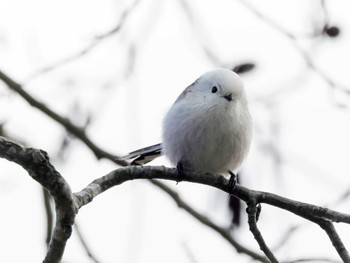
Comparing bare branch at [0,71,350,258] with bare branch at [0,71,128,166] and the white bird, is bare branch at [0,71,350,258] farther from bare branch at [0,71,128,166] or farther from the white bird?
bare branch at [0,71,128,166]

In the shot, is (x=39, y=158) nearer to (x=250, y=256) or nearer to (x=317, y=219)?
(x=317, y=219)

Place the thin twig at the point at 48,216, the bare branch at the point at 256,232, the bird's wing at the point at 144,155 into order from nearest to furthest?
1. the bare branch at the point at 256,232
2. the thin twig at the point at 48,216
3. the bird's wing at the point at 144,155

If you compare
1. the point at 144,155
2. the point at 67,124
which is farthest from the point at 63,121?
the point at 144,155

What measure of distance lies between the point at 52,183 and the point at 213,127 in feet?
3.76

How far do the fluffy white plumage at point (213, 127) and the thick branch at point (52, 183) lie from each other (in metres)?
1.06

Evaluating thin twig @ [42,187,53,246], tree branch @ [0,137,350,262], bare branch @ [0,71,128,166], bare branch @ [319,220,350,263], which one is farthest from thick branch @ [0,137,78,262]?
bare branch @ [0,71,128,166]

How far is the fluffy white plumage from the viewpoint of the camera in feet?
8.74

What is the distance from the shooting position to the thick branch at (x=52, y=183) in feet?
5.08

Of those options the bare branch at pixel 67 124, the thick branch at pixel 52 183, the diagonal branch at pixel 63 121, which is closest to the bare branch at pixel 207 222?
the diagonal branch at pixel 63 121

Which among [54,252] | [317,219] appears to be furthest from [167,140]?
[54,252]

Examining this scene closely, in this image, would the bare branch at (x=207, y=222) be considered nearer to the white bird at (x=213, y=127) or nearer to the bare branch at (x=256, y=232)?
the white bird at (x=213, y=127)

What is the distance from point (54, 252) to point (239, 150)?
1224 mm

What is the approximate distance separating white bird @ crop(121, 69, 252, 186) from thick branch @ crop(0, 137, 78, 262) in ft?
3.26

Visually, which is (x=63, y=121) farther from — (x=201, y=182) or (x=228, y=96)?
(x=201, y=182)
